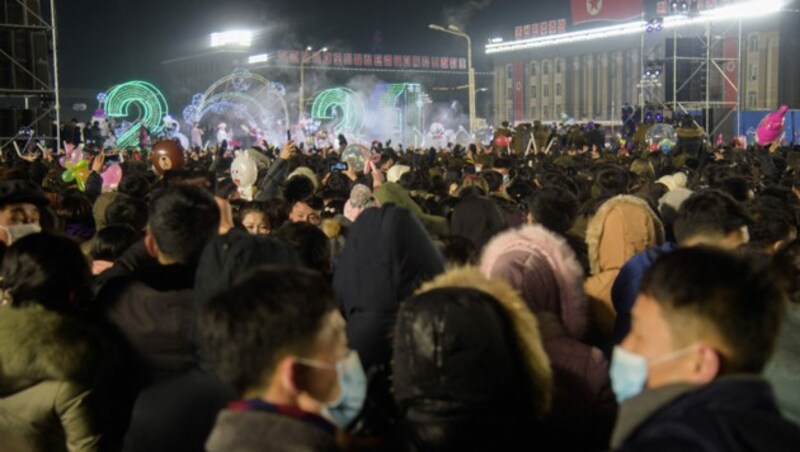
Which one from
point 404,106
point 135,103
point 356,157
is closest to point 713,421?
point 356,157

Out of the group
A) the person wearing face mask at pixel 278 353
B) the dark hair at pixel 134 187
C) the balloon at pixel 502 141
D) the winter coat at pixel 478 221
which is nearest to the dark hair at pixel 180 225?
the person wearing face mask at pixel 278 353

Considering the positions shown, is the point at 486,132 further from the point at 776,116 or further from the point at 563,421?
the point at 563,421

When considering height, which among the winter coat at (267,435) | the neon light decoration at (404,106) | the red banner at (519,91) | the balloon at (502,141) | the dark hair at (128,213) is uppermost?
the red banner at (519,91)

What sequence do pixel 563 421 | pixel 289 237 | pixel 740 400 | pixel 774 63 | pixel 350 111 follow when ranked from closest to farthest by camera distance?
1. pixel 740 400
2. pixel 563 421
3. pixel 289 237
4. pixel 350 111
5. pixel 774 63

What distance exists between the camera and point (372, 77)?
8231 centimetres

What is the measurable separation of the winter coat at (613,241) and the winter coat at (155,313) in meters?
2.13

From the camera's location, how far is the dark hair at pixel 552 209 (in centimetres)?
Result: 559

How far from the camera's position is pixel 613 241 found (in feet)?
16.2

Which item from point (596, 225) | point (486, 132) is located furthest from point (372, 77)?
point (596, 225)

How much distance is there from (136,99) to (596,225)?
32819mm

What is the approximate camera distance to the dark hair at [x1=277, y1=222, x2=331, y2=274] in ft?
15.9

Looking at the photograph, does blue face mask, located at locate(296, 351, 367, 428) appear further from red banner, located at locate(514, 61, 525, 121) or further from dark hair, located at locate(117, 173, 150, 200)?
red banner, located at locate(514, 61, 525, 121)

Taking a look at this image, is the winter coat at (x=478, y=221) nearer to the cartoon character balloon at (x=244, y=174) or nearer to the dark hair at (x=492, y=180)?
the dark hair at (x=492, y=180)

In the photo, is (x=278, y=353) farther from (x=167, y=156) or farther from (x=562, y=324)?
(x=167, y=156)
